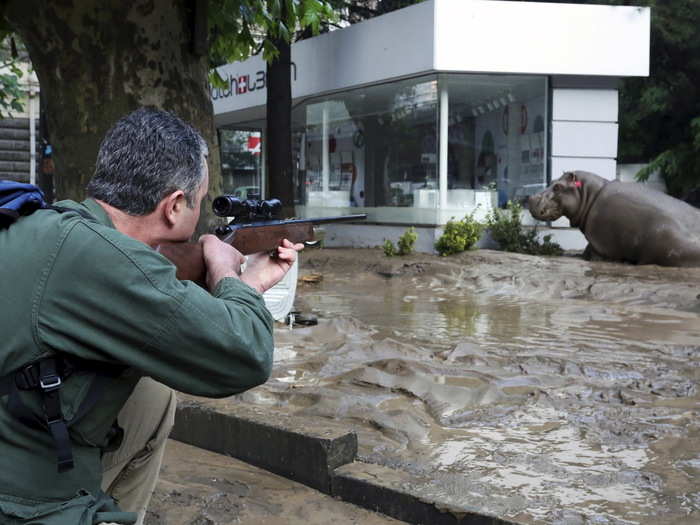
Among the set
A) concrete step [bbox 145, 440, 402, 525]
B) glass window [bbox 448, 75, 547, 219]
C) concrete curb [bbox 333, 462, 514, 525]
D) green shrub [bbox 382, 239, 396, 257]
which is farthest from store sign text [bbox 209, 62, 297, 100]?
concrete curb [bbox 333, 462, 514, 525]

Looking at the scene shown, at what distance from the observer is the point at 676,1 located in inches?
794

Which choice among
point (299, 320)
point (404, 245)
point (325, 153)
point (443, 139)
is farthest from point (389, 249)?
point (299, 320)

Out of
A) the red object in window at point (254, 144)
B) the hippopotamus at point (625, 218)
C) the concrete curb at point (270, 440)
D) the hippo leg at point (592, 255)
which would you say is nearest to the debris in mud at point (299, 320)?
the concrete curb at point (270, 440)

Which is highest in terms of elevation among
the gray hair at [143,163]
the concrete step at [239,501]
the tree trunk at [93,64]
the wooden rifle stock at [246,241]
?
the tree trunk at [93,64]

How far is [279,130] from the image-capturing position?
1556 centimetres

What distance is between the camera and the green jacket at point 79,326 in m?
1.99

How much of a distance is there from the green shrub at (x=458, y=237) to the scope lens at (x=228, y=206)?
11.1m

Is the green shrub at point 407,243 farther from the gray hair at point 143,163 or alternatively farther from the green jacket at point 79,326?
the green jacket at point 79,326

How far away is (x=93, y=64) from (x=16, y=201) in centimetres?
345

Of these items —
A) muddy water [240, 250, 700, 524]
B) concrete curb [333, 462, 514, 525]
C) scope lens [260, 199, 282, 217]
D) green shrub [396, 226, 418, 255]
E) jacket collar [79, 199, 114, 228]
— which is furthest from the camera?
green shrub [396, 226, 418, 255]

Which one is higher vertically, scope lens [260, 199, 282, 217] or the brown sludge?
scope lens [260, 199, 282, 217]

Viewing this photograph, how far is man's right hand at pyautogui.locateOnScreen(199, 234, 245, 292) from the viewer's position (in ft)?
8.03

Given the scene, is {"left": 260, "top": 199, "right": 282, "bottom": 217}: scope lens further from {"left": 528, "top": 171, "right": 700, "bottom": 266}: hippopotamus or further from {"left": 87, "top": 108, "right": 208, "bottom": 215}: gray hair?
{"left": 528, "top": 171, "right": 700, "bottom": 266}: hippopotamus

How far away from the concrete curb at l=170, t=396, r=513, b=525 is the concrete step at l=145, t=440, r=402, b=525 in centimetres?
6
